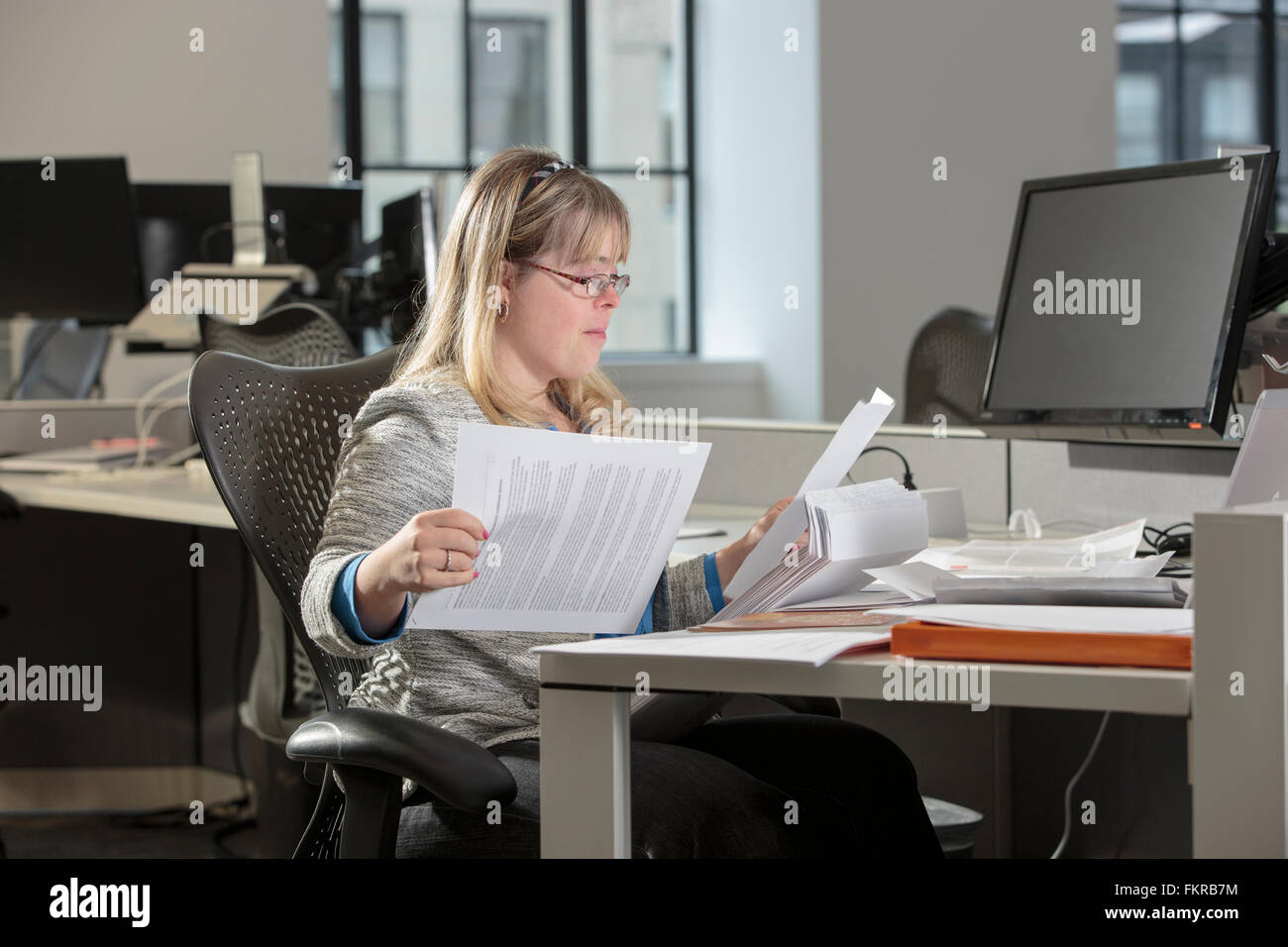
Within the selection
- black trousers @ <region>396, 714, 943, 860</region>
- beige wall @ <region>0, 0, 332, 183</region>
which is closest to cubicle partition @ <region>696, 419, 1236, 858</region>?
black trousers @ <region>396, 714, 943, 860</region>

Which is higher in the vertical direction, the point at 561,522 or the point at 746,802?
the point at 561,522

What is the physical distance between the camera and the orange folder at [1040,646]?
2.87 feet

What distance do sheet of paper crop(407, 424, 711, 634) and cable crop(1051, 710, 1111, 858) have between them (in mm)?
1205

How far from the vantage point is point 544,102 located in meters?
6.60

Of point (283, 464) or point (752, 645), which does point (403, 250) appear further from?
point (752, 645)

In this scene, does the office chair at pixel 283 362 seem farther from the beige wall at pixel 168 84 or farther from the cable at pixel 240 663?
the beige wall at pixel 168 84

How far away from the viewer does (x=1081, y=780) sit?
221 centimetres

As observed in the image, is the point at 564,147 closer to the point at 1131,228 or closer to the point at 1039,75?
the point at 1039,75

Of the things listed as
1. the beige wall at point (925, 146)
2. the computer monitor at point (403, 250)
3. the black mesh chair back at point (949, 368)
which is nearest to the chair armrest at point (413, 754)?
the computer monitor at point (403, 250)

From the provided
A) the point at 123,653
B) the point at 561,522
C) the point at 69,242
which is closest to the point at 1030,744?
the point at 561,522

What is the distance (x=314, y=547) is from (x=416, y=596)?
0.84 feet

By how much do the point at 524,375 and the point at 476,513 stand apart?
0.42 m

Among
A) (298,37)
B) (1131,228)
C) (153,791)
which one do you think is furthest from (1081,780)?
(298,37)

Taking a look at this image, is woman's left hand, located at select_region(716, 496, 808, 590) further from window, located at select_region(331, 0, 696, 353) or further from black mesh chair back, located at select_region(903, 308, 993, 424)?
window, located at select_region(331, 0, 696, 353)
